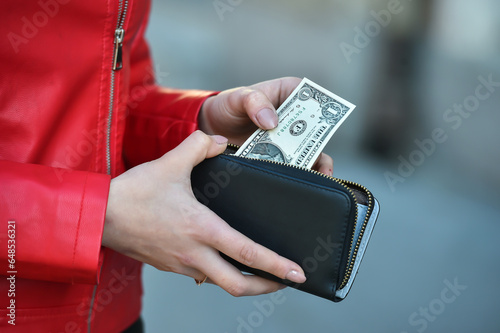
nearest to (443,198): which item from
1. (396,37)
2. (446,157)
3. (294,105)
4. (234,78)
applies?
(446,157)

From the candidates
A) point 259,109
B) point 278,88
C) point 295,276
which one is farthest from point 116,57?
point 295,276

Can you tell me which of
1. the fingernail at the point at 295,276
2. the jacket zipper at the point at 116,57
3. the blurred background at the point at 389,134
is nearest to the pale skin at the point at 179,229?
the fingernail at the point at 295,276

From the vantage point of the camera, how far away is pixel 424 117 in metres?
4.29

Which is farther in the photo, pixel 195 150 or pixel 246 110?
pixel 246 110

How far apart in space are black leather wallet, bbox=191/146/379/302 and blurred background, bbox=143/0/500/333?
5.39ft

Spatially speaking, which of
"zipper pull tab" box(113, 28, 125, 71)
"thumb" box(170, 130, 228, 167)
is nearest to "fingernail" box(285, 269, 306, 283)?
"thumb" box(170, 130, 228, 167)

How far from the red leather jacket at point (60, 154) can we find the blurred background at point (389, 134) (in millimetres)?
1638

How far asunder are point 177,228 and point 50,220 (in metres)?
0.20

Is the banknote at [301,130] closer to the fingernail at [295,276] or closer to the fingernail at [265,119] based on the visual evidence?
the fingernail at [265,119]

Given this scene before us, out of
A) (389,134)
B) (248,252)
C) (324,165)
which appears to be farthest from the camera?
(389,134)

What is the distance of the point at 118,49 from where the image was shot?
A: 996 mm

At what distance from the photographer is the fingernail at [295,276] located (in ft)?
3.17

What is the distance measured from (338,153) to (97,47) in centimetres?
342

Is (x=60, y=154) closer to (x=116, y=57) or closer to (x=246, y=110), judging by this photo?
(x=116, y=57)
